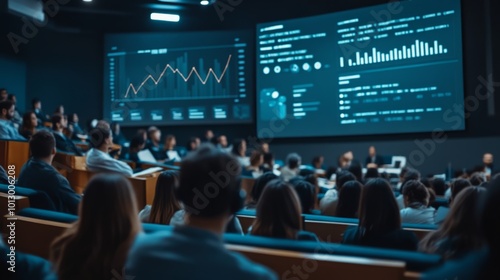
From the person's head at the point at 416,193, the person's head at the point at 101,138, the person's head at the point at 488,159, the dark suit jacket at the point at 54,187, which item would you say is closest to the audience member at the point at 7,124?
the person's head at the point at 101,138

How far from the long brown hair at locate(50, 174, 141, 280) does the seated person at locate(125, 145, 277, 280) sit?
360 mm

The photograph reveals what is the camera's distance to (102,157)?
4.78 meters

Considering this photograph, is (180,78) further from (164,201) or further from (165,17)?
(164,201)

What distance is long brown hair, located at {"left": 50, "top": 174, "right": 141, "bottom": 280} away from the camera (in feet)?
5.25

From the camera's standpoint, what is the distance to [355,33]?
8641mm

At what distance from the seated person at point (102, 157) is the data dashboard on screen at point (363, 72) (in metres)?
5.15

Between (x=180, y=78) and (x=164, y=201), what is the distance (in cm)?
762

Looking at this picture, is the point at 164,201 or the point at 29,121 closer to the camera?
the point at 164,201

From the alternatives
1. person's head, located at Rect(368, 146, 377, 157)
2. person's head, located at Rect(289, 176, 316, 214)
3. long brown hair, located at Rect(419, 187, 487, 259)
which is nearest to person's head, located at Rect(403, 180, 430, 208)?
person's head, located at Rect(289, 176, 316, 214)

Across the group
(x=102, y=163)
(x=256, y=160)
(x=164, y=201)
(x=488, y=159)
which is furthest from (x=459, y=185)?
(x=488, y=159)

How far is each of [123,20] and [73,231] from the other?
10.0 meters

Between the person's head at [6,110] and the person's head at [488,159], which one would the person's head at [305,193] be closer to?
the person's head at [6,110]

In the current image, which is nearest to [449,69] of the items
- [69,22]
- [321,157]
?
[321,157]

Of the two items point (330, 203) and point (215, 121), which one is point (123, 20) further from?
point (330, 203)
